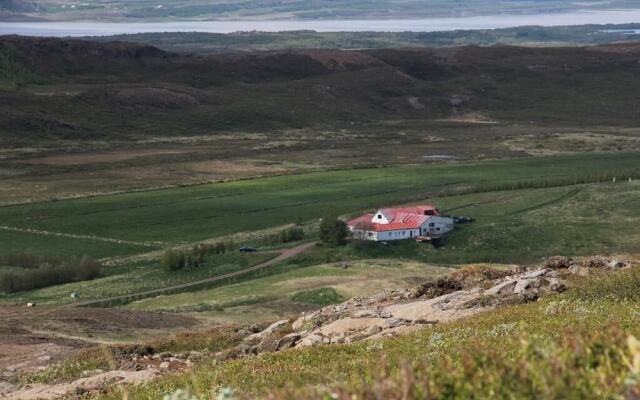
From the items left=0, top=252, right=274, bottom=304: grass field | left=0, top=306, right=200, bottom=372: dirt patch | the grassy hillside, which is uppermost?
the grassy hillside

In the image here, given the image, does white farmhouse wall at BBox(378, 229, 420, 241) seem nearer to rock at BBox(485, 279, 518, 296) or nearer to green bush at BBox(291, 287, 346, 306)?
green bush at BBox(291, 287, 346, 306)

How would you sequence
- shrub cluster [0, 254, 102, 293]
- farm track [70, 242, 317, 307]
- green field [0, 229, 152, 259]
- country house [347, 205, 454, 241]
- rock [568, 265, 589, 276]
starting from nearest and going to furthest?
rock [568, 265, 589, 276] < farm track [70, 242, 317, 307] < shrub cluster [0, 254, 102, 293] < green field [0, 229, 152, 259] < country house [347, 205, 454, 241]

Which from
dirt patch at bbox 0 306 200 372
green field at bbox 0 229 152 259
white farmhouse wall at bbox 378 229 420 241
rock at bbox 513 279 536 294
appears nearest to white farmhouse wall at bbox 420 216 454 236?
white farmhouse wall at bbox 378 229 420 241

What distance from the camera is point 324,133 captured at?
153 m

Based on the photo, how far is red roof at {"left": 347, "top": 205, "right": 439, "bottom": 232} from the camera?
73188 millimetres

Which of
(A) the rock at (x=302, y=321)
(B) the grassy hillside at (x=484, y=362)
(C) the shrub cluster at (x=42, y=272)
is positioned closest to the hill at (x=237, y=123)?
(C) the shrub cluster at (x=42, y=272)

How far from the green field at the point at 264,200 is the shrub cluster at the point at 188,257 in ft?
20.9

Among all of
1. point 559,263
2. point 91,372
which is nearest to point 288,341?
point 91,372

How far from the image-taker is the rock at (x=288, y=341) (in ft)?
84.8

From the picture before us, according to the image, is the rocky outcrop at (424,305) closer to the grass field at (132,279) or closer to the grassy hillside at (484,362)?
the grassy hillside at (484,362)

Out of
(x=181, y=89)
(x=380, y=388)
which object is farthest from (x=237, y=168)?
(x=380, y=388)

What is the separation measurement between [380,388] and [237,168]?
106 meters

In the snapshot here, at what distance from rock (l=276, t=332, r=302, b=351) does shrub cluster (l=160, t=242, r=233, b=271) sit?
37.8 meters

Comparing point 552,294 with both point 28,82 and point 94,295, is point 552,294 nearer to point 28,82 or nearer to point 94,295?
point 94,295
